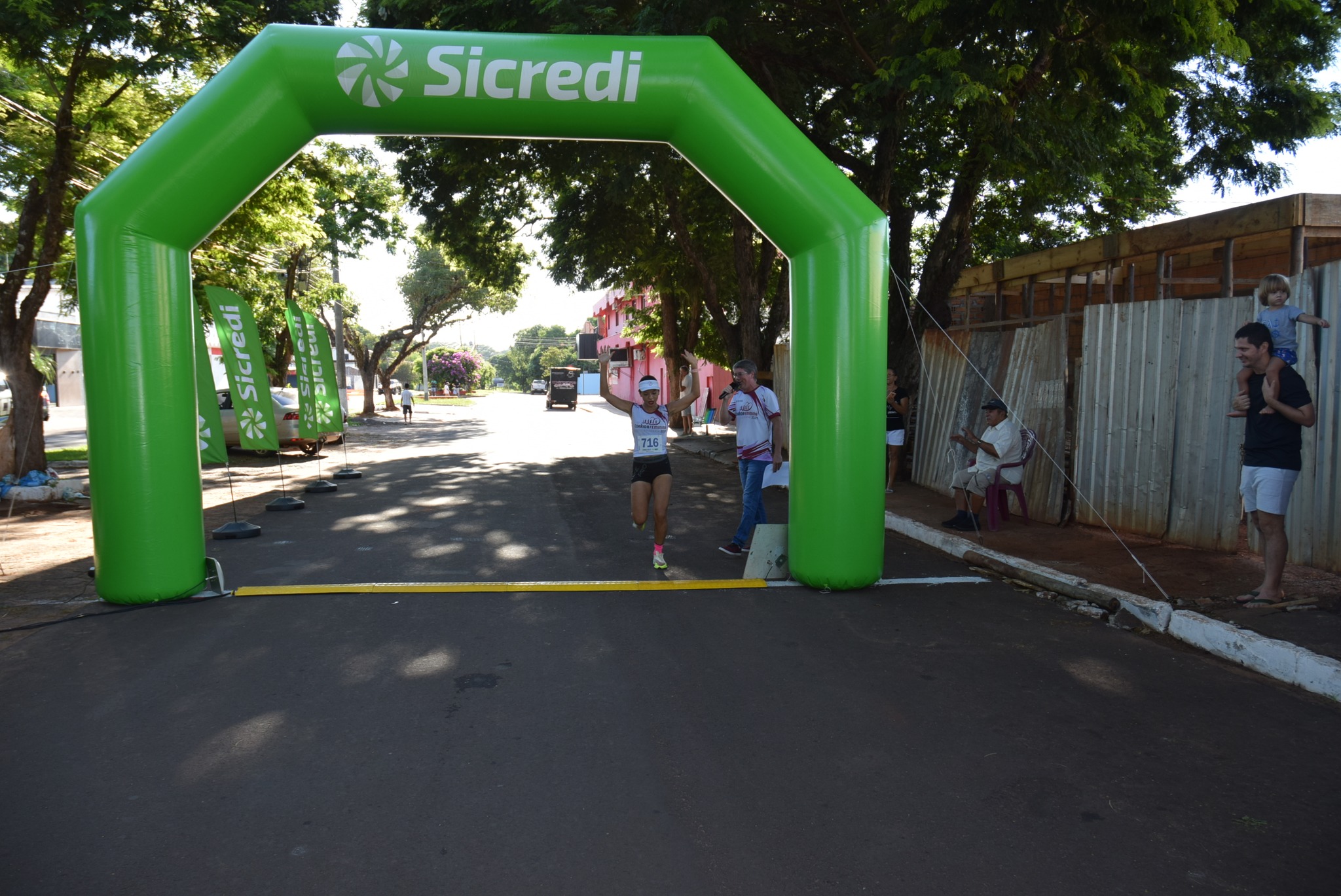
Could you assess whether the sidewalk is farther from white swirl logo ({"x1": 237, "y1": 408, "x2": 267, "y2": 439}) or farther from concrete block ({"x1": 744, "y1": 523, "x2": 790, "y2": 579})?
white swirl logo ({"x1": 237, "y1": 408, "x2": 267, "y2": 439})

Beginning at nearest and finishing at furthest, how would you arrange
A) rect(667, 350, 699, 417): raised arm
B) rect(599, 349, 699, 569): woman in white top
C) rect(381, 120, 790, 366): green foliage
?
1. rect(667, 350, 699, 417): raised arm
2. rect(599, 349, 699, 569): woman in white top
3. rect(381, 120, 790, 366): green foliage

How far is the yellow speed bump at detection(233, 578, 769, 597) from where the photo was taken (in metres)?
7.00

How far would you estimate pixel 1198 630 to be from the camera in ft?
18.4

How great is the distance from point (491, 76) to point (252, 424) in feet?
19.5

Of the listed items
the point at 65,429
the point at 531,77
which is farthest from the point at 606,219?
the point at 65,429

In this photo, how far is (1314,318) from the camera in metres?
6.04

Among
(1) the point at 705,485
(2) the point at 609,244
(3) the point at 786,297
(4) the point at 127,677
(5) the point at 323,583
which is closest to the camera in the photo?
(4) the point at 127,677

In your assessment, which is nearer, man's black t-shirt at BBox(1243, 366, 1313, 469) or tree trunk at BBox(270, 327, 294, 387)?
man's black t-shirt at BBox(1243, 366, 1313, 469)

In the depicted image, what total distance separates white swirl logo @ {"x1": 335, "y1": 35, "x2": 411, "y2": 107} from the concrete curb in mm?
6000

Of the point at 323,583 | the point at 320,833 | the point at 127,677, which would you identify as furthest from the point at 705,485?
the point at 320,833

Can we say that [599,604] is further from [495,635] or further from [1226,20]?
[1226,20]

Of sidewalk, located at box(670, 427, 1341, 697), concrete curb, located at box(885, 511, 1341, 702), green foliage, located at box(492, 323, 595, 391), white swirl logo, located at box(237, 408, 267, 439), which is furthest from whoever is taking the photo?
green foliage, located at box(492, 323, 595, 391)

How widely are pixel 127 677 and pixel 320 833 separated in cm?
244

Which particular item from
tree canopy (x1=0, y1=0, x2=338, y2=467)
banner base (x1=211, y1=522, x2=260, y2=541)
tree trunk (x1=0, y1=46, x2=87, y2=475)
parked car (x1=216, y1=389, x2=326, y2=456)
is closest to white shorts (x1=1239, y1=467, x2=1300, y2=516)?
banner base (x1=211, y1=522, x2=260, y2=541)
